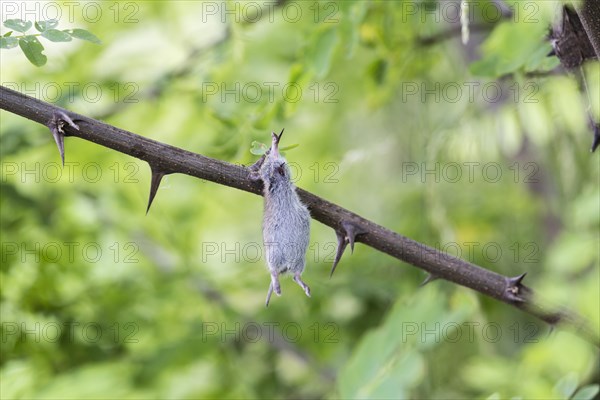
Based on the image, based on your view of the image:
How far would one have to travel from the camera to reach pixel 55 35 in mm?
1015

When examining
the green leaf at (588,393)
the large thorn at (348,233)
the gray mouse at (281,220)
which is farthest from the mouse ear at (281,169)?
the green leaf at (588,393)

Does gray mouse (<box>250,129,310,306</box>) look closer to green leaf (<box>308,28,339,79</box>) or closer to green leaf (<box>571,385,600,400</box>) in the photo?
green leaf (<box>308,28,339,79</box>)

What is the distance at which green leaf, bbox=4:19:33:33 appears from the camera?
3.28ft

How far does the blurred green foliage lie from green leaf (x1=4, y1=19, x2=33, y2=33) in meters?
0.46

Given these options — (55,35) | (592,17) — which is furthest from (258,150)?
(592,17)

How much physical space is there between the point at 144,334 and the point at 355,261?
65 cm

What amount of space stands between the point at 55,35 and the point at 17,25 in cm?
5

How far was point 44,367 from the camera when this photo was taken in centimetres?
174

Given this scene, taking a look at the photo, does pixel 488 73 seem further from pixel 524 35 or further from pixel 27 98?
pixel 27 98

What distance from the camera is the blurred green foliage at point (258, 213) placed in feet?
5.04

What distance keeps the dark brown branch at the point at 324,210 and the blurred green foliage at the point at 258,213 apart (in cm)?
20

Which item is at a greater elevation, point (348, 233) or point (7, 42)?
point (7, 42)

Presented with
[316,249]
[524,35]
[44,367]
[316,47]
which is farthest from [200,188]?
[524,35]

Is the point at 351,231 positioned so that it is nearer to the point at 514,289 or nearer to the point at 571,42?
the point at 514,289
